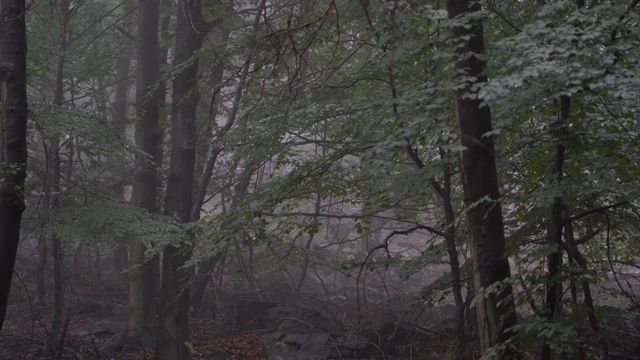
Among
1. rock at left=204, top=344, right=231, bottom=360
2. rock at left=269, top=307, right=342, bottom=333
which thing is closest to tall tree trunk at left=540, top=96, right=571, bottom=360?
rock at left=204, top=344, right=231, bottom=360

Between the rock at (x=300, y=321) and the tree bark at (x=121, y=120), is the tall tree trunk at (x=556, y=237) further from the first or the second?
the tree bark at (x=121, y=120)

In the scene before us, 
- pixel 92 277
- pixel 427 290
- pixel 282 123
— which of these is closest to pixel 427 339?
pixel 427 290

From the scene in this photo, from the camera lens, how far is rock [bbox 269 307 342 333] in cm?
1101

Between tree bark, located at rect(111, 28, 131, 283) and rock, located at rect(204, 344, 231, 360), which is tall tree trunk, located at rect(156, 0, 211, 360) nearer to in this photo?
rock, located at rect(204, 344, 231, 360)

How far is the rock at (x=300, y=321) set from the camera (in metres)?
11.0

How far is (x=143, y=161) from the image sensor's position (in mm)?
10984

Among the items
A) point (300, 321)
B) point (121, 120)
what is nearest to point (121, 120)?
point (121, 120)

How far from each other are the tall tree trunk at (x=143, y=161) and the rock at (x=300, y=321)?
2415mm

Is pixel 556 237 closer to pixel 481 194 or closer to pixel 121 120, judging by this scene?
pixel 481 194

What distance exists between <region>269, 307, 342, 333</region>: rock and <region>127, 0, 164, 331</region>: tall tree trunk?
2.41 meters

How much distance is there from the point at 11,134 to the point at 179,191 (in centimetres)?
432

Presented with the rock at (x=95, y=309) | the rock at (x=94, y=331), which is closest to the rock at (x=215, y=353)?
the rock at (x=94, y=331)

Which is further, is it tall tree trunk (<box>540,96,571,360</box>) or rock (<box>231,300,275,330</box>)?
rock (<box>231,300,275,330</box>)

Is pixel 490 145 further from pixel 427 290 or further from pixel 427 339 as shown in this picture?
pixel 427 339
